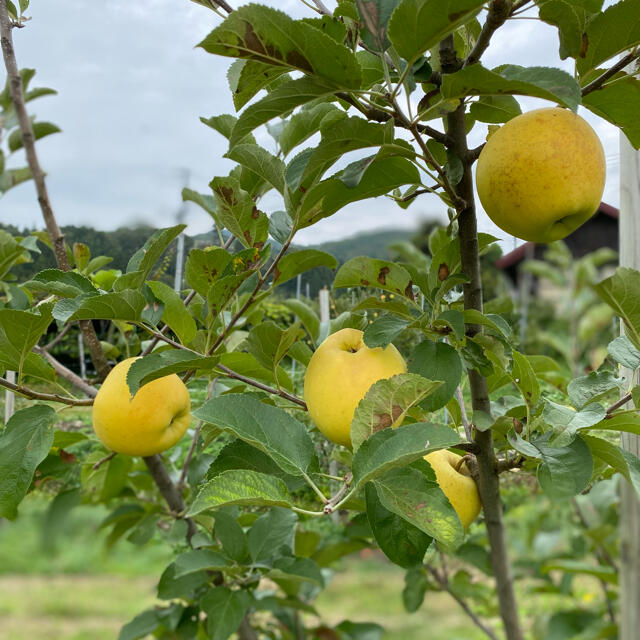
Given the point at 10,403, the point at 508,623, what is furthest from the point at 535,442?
the point at 10,403

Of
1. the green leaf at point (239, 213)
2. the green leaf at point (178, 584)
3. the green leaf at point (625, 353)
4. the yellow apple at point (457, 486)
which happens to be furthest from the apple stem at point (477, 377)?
the green leaf at point (178, 584)

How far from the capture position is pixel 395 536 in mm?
489

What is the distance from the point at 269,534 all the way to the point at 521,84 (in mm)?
688

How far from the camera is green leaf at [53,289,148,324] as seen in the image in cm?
52

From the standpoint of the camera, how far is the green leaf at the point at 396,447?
389 millimetres

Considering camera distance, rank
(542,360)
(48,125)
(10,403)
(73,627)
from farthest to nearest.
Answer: (73,627) < (48,125) < (10,403) < (542,360)

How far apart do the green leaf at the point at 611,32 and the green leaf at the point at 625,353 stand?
25 cm

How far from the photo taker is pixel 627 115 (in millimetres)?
502

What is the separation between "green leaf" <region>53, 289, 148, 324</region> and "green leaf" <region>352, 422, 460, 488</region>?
257 millimetres

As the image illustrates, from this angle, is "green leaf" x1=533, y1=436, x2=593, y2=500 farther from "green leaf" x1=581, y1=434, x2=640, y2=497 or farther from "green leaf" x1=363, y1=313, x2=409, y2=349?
"green leaf" x1=363, y1=313, x2=409, y2=349

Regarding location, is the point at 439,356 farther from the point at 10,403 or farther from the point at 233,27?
the point at 10,403

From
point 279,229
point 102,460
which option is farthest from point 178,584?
point 279,229

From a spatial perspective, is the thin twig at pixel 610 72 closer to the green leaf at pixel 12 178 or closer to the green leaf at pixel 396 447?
the green leaf at pixel 396 447

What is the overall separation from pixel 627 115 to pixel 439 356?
0.25 metres
